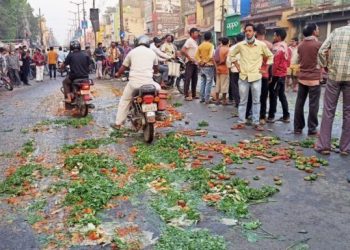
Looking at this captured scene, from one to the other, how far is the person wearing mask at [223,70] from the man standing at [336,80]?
4.63 meters

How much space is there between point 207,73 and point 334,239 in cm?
819

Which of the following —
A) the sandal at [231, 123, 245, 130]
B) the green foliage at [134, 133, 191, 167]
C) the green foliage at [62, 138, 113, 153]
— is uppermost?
the sandal at [231, 123, 245, 130]

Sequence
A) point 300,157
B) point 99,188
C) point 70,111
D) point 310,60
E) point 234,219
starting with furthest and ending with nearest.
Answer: point 70,111 < point 310,60 < point 300,157 < point 99,188 < point 234,219

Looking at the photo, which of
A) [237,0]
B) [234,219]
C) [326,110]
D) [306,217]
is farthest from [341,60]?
[237,0]

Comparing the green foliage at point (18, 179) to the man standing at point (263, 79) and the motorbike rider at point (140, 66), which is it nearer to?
the motorbike rider at point (140, 66)

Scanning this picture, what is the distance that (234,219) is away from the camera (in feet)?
13.4

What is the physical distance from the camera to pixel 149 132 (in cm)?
708

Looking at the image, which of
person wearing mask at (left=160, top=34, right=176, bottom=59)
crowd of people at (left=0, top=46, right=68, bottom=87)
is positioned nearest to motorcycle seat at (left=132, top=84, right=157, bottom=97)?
person wearing mask at (left=160, top=34, right=176, bottom=59)

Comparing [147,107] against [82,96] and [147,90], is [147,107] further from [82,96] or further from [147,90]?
[82,96]

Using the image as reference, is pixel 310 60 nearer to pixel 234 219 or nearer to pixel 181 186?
pixel 181 186

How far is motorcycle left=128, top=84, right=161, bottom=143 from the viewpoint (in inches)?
277

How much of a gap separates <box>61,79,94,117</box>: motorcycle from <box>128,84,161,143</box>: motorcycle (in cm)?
246

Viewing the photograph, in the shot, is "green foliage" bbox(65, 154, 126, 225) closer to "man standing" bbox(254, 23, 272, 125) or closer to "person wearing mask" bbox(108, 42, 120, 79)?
"man standing" bbox(254, 23, 272, 125)

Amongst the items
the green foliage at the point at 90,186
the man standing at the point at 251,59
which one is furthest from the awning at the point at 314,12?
the green foliage at the point at 90,186
